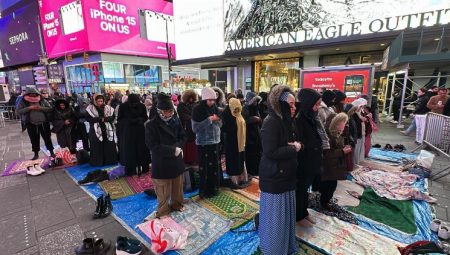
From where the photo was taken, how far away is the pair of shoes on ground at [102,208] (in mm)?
3619

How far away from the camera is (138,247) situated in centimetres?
277

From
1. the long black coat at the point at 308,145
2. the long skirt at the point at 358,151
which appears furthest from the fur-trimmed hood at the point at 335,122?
the long skirt at the point at 358,151

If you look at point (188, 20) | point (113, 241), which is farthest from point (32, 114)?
point (188, 20)

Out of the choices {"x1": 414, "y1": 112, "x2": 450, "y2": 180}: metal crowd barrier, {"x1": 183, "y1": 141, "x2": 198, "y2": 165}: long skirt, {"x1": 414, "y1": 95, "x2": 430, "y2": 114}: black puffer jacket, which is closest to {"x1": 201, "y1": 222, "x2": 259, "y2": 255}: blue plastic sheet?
{"x1": 183, "y1": 141, "x2": 198, "y2": 165}: long skirt

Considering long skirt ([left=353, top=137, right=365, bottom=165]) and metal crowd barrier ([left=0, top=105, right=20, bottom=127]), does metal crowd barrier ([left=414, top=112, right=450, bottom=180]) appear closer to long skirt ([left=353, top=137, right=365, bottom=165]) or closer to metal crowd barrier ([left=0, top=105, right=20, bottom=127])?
long skirt ([left=353, top=137, right=365, bottom=165])

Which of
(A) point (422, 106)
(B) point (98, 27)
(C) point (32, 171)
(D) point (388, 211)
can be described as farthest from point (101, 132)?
(B) point (98, 27)

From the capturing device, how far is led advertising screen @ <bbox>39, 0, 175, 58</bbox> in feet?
62.9

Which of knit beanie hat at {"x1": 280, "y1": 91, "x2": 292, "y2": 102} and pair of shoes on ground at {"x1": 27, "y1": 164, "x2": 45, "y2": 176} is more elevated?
knit beanie hat at {"x1": 280, "y1": 91, "x2": 292, "y2": 102}

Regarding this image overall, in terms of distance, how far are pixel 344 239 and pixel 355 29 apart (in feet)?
35.5

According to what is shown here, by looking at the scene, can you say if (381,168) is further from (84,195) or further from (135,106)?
(84,195)

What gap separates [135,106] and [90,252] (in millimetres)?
2999

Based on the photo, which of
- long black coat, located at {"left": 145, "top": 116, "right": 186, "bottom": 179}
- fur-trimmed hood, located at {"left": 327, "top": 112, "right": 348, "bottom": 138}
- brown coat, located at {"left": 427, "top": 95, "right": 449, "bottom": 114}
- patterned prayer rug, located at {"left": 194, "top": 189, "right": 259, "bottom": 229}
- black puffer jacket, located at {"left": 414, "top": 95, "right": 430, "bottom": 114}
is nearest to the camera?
long black coat, located at {"left": 145, "top": 116, "right": 186, "bottom": 179}

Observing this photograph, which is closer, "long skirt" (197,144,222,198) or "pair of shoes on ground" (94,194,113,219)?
"pair of shoes on ground" (94,194,113,219)

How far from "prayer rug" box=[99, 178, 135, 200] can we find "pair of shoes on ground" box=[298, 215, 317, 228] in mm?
3183
